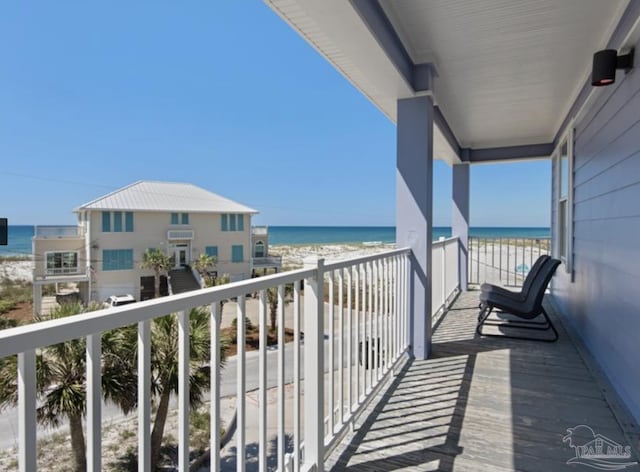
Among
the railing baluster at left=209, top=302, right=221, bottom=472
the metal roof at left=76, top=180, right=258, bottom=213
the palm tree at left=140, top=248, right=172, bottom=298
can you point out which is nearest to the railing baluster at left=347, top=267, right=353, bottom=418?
the railing baluster at left=209, top=302, right=221, bottom=472

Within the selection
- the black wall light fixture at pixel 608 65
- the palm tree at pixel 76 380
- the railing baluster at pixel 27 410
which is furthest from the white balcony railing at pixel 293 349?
the black wall light fixture at pixel 608 65

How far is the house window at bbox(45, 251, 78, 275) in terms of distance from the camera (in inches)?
683

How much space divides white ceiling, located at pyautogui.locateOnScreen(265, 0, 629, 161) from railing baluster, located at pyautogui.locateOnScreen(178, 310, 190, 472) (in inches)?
68.1

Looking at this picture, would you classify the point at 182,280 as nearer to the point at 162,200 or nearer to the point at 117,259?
the point at 117,259

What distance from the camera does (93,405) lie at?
695 millimetres

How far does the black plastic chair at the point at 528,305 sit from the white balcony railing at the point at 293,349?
1192 mm

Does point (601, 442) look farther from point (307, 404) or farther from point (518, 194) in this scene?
point (518, 194)

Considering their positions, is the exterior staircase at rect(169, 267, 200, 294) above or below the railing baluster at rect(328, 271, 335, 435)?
below

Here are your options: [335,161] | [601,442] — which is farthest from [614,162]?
[335,161]

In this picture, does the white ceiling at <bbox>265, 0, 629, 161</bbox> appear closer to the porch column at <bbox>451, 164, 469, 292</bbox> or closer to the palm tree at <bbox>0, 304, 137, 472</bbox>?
the palm tree at <bbox>0, 304, 137, 472</bbox>

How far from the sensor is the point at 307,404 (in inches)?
64.1

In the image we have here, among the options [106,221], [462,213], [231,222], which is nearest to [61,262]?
[106,221]

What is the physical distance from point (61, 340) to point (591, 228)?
12.3ft

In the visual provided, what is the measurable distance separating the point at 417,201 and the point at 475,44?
1242 millimetres
